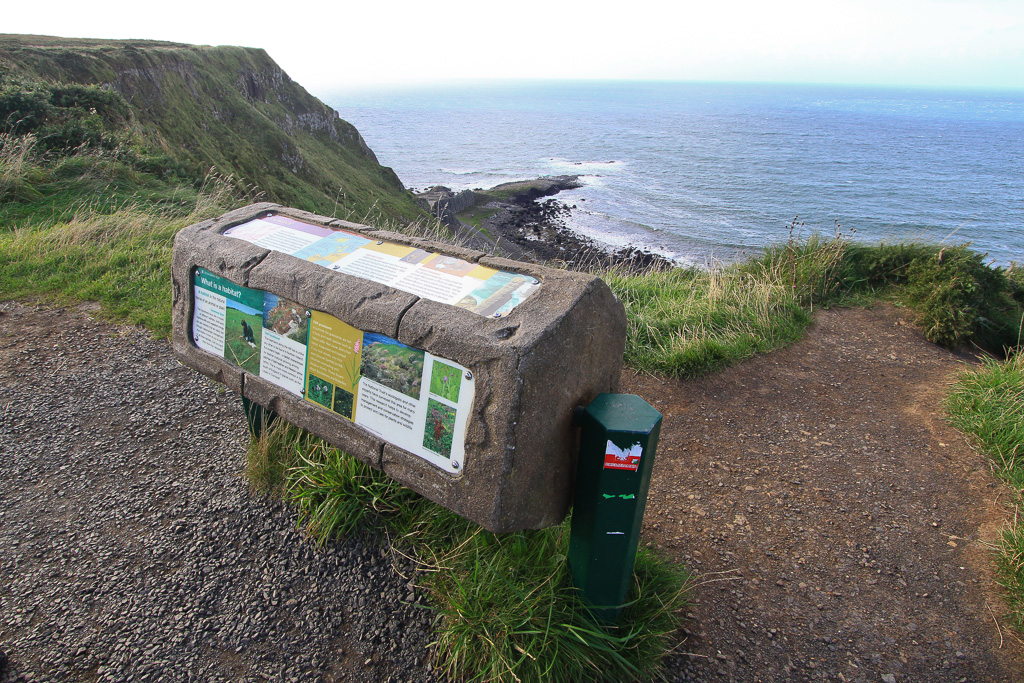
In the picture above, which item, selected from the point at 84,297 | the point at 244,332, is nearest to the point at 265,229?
the point at 244,332

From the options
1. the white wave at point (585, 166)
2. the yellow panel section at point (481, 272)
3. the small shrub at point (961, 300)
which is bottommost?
the white wave at point (585, 166)

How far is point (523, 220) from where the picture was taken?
1703 inches

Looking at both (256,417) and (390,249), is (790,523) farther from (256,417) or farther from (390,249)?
(256,417)

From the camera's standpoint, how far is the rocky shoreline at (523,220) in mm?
31069

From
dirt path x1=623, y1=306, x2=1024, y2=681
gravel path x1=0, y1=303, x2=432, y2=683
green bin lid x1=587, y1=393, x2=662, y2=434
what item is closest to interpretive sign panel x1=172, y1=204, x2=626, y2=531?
green bin lid x1=587, y1=393, x2=662, y2=434

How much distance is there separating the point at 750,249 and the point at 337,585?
31526mm

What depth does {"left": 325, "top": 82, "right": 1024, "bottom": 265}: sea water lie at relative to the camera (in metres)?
35.2

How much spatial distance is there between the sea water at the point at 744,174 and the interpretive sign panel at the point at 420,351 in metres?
6.73

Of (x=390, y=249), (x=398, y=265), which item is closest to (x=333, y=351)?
(x=398, y=265)

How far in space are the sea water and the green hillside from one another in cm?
1118

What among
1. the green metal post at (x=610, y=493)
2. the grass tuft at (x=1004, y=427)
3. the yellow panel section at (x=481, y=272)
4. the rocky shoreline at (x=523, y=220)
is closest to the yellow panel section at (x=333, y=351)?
the yellow panel section at (x=481, y=272)

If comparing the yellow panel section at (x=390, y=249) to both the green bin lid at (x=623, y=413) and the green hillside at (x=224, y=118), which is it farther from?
the green hillside at (x=224, y=118)

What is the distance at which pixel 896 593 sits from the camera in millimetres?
3004

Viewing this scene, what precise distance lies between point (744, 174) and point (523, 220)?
A: 2768 cm
